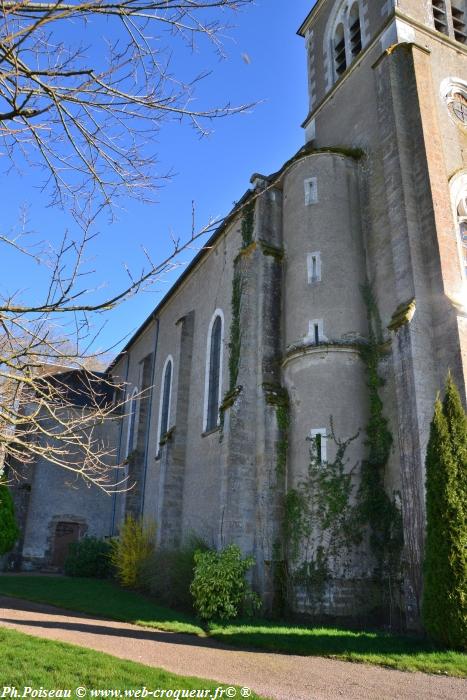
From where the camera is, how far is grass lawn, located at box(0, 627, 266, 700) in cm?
602

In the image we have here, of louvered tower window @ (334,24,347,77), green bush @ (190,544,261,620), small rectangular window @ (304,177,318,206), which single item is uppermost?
louvered tower window @ (334,24,347,77)

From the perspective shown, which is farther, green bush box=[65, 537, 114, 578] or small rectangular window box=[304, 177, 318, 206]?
green bush box=[65, 537, 114, 578]

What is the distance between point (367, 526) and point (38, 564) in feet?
62.3

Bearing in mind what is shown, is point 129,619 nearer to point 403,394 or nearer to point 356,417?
point 356,417

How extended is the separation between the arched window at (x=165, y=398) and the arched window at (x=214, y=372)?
3.54 m

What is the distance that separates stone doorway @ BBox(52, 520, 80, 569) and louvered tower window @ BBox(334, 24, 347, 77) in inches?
891

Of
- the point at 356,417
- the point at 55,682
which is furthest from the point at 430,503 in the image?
the point at 55,682

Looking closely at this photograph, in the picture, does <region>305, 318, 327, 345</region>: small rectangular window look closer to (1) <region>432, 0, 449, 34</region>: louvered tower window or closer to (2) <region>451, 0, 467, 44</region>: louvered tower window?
(1) <region>432, 0, 449, 34</region>: louvered tower window

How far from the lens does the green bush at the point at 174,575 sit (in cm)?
1398

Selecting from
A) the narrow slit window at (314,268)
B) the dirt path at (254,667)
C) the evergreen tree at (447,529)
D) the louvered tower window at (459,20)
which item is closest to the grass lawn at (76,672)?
the dirt path at (254,667)

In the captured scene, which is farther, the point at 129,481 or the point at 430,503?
the point at 129,481

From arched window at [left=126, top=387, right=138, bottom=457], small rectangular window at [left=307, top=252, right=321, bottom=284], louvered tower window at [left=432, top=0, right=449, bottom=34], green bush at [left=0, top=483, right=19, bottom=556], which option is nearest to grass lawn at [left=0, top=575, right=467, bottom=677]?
green bush at [left=0, top=483, right=19, bottom=556]

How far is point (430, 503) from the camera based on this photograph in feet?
31.0

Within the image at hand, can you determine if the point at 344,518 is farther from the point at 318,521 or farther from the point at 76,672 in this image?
the point at 76,672
